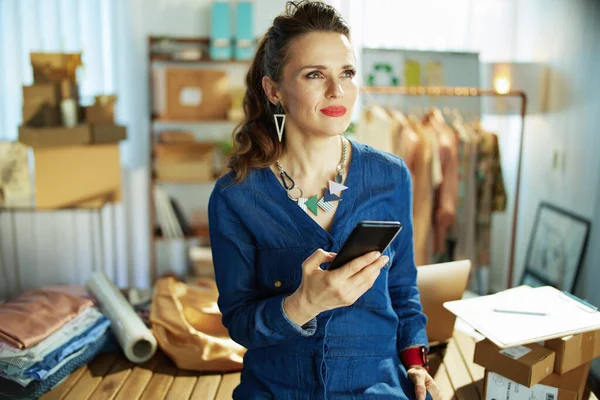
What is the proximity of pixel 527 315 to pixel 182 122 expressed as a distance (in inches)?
123

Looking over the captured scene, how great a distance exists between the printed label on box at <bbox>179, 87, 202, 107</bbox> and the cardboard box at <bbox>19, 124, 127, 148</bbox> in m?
0.81

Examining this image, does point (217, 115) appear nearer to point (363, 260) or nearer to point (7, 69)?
point (7, 69)

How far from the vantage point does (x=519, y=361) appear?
1.56m

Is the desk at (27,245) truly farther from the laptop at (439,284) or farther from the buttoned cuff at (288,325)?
the buttoned cuff at (288,325)

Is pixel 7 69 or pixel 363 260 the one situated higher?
pixel 7 69

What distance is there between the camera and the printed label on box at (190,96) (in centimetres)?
414

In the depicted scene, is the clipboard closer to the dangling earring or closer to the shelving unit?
the dangling earring

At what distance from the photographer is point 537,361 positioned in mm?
1547

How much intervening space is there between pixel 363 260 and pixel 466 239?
2.52m

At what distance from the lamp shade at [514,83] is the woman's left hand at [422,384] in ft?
8.21

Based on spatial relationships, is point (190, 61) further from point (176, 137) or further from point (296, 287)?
point (296, 287)

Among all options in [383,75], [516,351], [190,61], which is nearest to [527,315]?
[516,351]

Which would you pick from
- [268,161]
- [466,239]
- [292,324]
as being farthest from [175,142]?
[292,324]

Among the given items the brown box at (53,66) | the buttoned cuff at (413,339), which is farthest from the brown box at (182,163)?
the buttoned cuff at (413,339)
